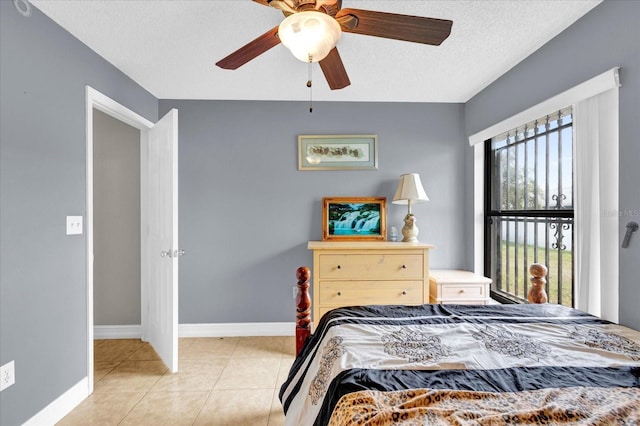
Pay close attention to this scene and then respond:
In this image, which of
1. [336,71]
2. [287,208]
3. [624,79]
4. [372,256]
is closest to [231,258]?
[287,208]

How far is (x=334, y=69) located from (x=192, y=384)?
2374 millimetres

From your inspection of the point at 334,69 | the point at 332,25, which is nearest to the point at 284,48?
the point at 334,69

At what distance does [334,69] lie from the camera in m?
1.72

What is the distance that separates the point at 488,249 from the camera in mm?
3109

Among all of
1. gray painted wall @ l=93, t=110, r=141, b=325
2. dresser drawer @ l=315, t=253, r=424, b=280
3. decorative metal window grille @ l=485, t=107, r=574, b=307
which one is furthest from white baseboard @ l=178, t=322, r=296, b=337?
decorative metal window grille @ l=485, t=107, r=574, b=307

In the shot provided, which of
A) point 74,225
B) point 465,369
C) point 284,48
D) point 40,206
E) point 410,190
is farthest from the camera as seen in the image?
point 410,190

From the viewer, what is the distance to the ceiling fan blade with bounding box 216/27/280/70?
1455 mm

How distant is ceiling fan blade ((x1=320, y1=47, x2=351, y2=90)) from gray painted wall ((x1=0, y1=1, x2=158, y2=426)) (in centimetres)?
166

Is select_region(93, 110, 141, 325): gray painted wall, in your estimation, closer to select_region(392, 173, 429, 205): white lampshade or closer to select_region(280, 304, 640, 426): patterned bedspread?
select_region(280, 304, 640, 426): patterned bedspread

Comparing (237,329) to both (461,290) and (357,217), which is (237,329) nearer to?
(357,217)

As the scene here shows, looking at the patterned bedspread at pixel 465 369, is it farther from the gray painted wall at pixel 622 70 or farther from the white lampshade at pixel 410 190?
the white lampshade at pixel 410 190

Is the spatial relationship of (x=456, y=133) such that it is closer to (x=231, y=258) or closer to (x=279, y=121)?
(x=279, y=121)

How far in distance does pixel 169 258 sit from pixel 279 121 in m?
1.71

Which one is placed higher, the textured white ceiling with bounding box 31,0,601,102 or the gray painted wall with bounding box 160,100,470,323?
the textured white ceiling with bounding box 31,0,601,102
